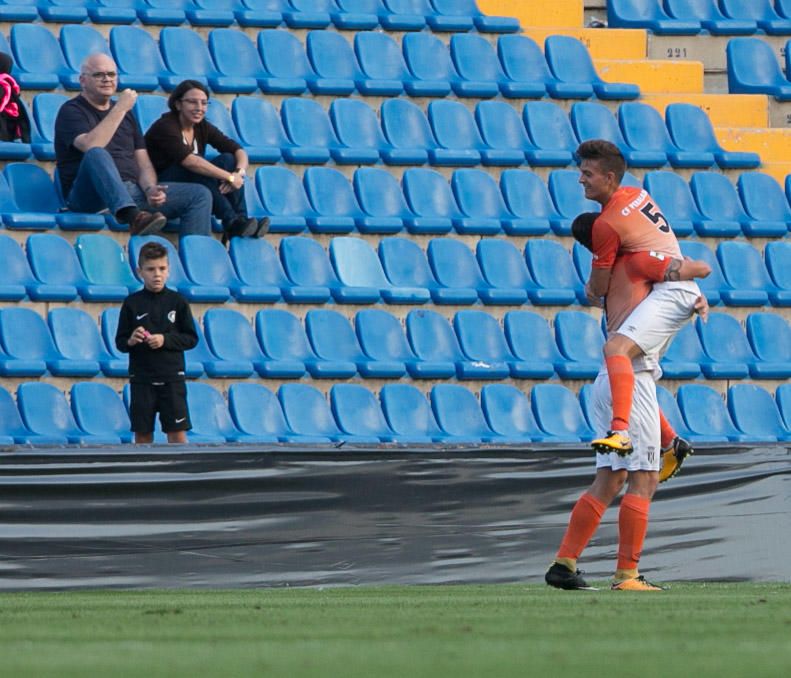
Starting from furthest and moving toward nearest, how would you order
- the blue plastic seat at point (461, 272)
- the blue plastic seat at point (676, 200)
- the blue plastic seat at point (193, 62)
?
the blue plastic seat at point (676, 200)
the blue plastic seat at point (193, 62)
the blue plastic seat at point (461, 272)

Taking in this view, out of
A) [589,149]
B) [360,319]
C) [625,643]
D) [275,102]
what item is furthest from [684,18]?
[625,643]

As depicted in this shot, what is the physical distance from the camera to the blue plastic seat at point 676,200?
1198cm

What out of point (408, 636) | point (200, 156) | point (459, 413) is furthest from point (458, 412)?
point (408, 636)

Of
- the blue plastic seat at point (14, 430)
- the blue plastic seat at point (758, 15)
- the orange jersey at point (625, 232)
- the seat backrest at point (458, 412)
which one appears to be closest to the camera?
the orange jersey at point (625, 232)

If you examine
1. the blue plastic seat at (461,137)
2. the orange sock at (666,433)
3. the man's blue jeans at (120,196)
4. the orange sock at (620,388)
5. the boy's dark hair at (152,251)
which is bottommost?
the orange sock at (666,433)

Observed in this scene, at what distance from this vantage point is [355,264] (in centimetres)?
1100

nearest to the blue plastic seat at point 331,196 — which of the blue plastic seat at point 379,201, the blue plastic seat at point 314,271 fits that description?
the blue plastic seat at point 379,201

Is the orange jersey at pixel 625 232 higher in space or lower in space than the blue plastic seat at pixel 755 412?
higher

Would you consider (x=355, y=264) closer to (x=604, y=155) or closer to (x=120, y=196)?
(x=120, y=196)

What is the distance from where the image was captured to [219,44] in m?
12.0

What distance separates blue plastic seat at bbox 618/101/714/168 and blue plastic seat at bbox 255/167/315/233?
272 centimetres

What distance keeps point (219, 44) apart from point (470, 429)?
138 inches

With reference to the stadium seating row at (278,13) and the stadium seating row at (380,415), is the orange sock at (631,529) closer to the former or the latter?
the stadium seating row at (380,415)

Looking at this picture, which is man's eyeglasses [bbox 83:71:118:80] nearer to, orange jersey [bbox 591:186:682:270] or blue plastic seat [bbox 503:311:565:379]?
blue plastic seat [bbox 503:311:565:379]
